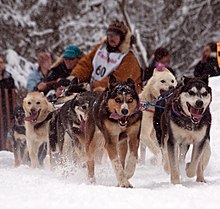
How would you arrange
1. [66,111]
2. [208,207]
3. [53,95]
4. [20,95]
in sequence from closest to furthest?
1. [208,207]
2. [66,111]
3. [53,95]
4. [20,95]

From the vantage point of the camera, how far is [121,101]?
206 inches

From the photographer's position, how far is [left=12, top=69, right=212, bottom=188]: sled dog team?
5141 mm

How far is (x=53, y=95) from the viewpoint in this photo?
28.0 feet

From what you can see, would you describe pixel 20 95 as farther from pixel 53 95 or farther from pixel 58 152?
pixel 58 152

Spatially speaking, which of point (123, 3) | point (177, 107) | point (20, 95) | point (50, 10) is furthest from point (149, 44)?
point (177, 107)

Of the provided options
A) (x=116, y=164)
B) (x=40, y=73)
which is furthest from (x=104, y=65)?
(x=40, y=73)

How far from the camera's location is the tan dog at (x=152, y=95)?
709 cm

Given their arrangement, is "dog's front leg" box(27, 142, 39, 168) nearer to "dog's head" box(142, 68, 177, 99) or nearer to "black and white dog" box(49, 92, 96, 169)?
"black and white dog" box(49, 92, 96, 169)

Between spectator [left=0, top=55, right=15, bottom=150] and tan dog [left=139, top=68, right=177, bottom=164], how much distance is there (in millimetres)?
2962

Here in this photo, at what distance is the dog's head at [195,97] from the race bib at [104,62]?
6.49 feet

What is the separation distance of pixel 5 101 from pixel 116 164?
16.8 feet

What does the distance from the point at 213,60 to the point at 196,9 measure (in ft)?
26.1

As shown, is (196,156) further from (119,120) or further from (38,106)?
(38,106)

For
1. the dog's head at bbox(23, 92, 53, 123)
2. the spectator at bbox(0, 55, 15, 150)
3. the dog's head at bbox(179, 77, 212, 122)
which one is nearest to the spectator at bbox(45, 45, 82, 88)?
the dog's head at bbox(23, 92, 53, 123)
